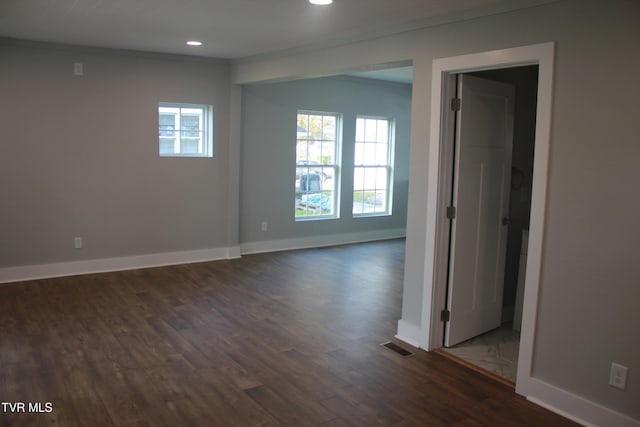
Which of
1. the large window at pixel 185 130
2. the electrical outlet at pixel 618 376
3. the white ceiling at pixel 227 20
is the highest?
the white ceiling at pixel 227 20

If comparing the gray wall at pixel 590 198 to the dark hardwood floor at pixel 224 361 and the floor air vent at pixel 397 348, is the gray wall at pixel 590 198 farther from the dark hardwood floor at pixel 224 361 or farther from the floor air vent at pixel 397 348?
the floor air vent at pixel 397 348

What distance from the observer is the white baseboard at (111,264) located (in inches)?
211

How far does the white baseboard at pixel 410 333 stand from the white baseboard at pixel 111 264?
319 cm

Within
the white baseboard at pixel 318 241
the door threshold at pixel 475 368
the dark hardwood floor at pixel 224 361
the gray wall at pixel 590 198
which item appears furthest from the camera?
the white baseboard at pixel 318 241

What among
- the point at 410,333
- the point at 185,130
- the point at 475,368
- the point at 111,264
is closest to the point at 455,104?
the point at 410,333

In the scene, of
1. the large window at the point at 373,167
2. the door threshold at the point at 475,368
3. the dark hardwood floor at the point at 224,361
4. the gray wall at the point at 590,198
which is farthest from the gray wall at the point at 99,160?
the gray wall at the point at 590,198

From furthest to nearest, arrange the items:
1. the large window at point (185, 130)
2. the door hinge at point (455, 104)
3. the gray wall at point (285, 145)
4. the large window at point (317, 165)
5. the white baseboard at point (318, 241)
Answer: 1. the large window at point (317, 165)
2. the white baseboard at point (318, 241)
3. the gray wall at point (285, 145)
4. the large window at point (185, 130)
5. the door hinge at point (455, 104)

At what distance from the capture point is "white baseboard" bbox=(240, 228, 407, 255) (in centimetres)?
704

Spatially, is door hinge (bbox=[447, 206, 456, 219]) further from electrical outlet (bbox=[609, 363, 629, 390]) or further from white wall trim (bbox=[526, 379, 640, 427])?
electrical outlet (bbox=[609, 363, 629, 390])

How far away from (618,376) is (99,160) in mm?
5191

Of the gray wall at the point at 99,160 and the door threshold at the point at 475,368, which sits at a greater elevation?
Result: the gray wall at the point at 99,160

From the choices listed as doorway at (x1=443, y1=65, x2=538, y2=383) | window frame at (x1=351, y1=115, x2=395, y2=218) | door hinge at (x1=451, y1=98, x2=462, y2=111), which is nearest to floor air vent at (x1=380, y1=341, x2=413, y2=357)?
doorway at (x1=443, y1=65, x2=538, y2=383)

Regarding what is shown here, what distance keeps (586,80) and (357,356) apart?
2.30 metres

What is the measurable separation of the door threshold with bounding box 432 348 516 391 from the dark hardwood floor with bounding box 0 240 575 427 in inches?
2.4
